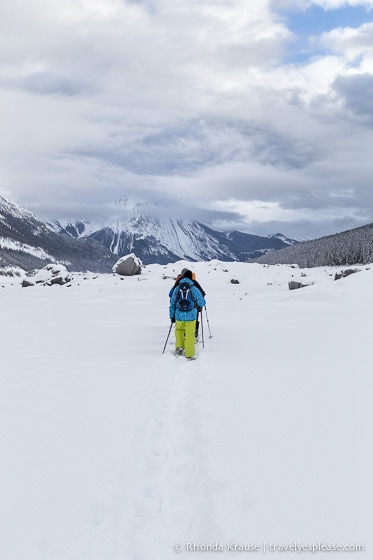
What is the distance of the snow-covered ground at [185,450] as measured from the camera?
3.56 meters

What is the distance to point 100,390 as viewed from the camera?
25.4 feet

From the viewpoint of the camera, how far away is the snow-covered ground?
356cm

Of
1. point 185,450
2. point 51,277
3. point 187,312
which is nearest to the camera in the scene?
point 185,450

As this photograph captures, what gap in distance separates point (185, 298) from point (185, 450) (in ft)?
23.3

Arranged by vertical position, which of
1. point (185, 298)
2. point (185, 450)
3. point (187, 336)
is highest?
point (185, 298)

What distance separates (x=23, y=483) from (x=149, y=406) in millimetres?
2979

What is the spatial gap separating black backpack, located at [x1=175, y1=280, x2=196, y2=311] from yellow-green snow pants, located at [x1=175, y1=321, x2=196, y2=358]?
1.76 ft

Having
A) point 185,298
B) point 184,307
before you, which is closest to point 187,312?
point 184,307

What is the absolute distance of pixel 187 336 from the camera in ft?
37.7

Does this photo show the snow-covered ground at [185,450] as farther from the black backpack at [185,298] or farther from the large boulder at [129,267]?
the large boulder at [129,267]

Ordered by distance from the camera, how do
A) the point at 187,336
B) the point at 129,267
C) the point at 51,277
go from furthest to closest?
the point at 129,267, the point at 51,277, the point at 187,336

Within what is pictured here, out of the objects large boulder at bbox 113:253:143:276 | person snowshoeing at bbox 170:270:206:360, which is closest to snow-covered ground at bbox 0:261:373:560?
person snowshoeing at bbox 170:270:206:360

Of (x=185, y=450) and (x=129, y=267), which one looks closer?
(x=185, y=450)

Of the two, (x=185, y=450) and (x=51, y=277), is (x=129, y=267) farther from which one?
(x=185, y=450)
